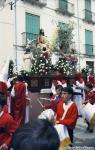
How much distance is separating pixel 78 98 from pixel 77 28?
1237 cm

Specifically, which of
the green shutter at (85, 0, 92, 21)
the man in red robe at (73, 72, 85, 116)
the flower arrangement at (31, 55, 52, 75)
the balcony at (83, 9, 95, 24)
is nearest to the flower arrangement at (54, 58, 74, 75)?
the man in red robe at (73, 72, 85, 116)

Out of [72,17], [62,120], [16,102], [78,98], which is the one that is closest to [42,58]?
[78,98]

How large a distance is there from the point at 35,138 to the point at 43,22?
20.1 metres

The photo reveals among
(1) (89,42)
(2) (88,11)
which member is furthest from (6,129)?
(2) (88,11)

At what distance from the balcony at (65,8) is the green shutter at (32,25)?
6.96ft

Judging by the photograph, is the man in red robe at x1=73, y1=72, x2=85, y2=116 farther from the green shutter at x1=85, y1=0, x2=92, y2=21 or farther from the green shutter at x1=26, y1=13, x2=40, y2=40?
the green shutter at x1=85, y1=0, x2=92, y2=21

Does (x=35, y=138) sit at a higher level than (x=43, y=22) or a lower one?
lower

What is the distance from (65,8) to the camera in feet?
76.6

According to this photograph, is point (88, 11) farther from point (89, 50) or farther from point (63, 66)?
point (63, 66)

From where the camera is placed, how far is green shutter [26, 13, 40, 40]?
66.3ft

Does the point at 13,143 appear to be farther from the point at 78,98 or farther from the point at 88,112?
the point at 78,98

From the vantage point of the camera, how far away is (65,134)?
5414mm

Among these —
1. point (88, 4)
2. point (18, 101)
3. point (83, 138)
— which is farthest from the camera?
point (88, 4)

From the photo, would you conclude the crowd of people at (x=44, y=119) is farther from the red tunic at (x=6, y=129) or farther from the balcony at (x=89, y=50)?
the balcony at (x=89, y=50)
